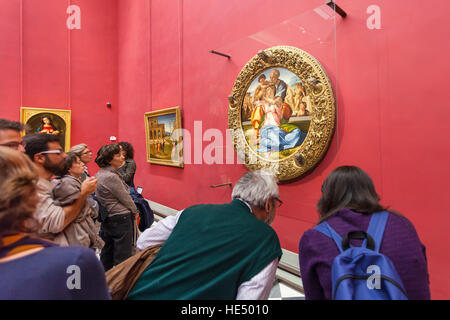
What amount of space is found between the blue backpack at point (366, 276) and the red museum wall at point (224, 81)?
1733 millimetres

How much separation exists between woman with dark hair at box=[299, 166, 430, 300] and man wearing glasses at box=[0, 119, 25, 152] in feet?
7.35

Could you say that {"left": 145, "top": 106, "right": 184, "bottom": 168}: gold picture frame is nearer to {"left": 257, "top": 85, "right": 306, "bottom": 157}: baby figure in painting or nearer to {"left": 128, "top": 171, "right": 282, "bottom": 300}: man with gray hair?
{"left": 257, "top": 85, "right": 306, "bottom": 157}: baby figure in painting

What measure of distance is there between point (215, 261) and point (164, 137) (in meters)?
5.61

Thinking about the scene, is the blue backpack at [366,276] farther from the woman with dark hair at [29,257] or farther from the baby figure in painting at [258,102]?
Result: the baby figure in painting at [258,102]

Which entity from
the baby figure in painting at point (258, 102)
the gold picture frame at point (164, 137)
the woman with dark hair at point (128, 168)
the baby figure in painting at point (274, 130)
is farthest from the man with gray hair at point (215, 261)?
the gold picture frame at point (164, 137)

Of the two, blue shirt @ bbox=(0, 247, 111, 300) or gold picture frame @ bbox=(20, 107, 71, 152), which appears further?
gold picture frame @ bbox=(20, 107, 71, 152)

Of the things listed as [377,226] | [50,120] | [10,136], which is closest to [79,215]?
[10,136]

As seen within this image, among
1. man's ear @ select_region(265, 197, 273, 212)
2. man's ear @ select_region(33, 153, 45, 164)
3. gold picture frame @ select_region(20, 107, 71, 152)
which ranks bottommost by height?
man's ear @ select_region(265, 197, 273, 212)

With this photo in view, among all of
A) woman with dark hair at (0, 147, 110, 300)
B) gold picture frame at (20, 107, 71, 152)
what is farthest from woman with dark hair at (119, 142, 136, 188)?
gold picture frame at (20, 107, 71, 152)

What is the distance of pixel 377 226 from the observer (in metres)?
1.31

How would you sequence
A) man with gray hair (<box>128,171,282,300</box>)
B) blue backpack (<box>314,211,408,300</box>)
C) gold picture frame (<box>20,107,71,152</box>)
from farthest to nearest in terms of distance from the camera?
gold picture frame (<box>20,107,71,152</box>) < man with gray hair (<box>128,171,282,300</box>) < blue backpack (<box>314,211,408,300</box>)

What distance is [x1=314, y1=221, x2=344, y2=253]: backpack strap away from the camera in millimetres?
1287

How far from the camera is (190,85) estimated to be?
19.0 feet
